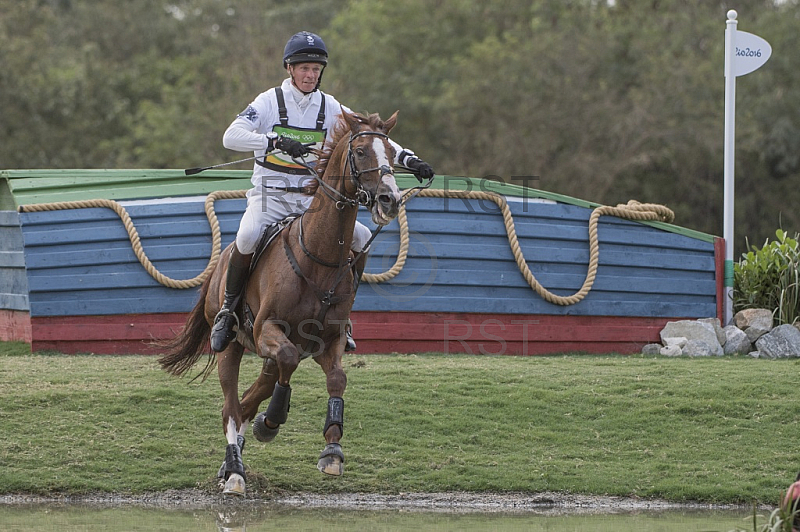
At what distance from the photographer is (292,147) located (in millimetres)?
7043

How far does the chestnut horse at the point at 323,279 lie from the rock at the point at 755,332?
596cm

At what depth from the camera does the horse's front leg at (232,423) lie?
706 cm

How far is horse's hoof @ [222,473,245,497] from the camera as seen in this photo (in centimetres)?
700

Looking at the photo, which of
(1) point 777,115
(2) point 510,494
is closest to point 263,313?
(2) point 510,494

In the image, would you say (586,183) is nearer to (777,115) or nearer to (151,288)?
(777,115)

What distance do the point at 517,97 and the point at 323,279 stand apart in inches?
851

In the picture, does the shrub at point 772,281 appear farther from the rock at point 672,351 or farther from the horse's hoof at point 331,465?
the horse's hoof at point 331,465

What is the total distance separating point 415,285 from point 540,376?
6.68ft

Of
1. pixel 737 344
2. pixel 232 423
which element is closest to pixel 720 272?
pixel 737 344

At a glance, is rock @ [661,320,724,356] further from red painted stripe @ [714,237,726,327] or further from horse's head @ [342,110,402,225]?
horse's head @ [342,110,402,225]

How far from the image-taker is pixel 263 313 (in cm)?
721

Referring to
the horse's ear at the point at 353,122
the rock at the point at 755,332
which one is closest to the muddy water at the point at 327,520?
the horse's ear at the point at 353,122

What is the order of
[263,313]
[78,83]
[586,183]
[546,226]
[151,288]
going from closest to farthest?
[263,313] < [151,288] < [546,226] < [586,183] < [78,83]

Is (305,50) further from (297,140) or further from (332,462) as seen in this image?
(332,462)
